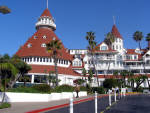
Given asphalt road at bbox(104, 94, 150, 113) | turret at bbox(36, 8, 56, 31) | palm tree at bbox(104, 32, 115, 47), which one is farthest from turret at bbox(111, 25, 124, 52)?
asphalt road at bbox(104, 94, 150, 113)

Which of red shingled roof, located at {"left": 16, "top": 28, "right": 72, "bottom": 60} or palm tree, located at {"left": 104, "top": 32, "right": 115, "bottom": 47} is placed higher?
palm tree, located at {"left": 104, "top": 32, "right": 115, "bottom": 47}

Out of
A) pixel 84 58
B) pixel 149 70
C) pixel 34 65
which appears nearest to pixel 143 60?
pixel 149 70

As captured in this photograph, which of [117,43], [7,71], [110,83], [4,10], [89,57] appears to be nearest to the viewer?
[4,10]

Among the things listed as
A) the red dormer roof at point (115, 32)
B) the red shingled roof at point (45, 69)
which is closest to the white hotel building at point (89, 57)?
the red dormer roof at point (115, 32)

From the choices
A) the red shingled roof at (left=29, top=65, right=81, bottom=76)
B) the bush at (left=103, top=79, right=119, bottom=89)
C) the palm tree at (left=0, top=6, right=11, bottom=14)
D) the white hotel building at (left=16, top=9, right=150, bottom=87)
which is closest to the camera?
the palm tree at (left=0, top=6, right=11, bottom=14)

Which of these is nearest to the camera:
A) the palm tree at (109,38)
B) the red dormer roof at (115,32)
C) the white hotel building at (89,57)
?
the white hotel building at (89,57)

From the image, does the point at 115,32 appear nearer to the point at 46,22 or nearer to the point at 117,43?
the point at 117,43

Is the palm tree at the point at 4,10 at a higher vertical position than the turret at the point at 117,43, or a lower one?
lower

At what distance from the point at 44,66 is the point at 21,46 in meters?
12.2

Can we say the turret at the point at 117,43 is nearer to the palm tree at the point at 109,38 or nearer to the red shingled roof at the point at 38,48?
the palm tree at the point at 109,38

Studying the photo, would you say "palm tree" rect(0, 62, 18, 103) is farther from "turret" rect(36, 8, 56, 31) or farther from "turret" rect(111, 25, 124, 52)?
"turret" rect(111, 25, 124, 52)

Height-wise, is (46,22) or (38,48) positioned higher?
(46,22)

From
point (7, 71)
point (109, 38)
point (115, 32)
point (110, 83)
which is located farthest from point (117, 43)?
point (7, 71)

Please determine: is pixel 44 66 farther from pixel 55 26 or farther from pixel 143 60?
pixel 143 60
